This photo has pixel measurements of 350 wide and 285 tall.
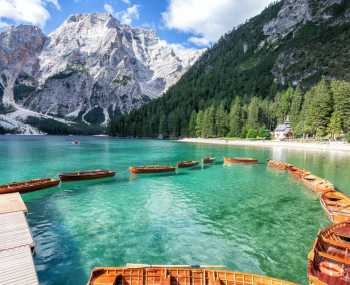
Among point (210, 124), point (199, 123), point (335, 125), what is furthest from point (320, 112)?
point (199, 123)

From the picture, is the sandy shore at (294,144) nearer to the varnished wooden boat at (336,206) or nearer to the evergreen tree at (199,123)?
the evergreen tree at (199,123)

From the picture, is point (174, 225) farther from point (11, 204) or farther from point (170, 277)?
point (11, 204)

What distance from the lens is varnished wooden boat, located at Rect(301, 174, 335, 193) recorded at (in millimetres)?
39128

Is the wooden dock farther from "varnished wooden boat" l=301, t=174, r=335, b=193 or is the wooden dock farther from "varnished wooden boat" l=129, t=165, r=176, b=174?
"varnished wooden boat" l=301, t=174, r=335, b=193

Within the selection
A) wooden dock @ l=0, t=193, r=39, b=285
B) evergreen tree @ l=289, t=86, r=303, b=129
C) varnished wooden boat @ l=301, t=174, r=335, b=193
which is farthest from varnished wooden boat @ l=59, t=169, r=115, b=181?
evergreen tree @ l=289, t=86, r=303, b=129

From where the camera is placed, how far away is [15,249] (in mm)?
17438

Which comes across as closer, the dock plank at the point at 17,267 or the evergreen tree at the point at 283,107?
the dock plank at the point at 17,267

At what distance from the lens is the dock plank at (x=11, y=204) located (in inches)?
1016

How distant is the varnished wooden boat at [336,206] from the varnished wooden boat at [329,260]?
23.9ft

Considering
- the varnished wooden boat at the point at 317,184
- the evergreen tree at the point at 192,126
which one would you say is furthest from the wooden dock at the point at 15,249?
the evergreen tree at the point at 192,126

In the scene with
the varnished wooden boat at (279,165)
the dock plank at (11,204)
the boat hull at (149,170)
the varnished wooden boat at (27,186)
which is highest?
the varnished wooden boat at (279,165)

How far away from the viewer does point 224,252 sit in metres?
21.4

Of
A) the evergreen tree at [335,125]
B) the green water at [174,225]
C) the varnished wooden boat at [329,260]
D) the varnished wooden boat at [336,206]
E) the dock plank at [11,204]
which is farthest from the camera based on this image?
the evergreen tree at [335,125]

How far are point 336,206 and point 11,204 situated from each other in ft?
118
